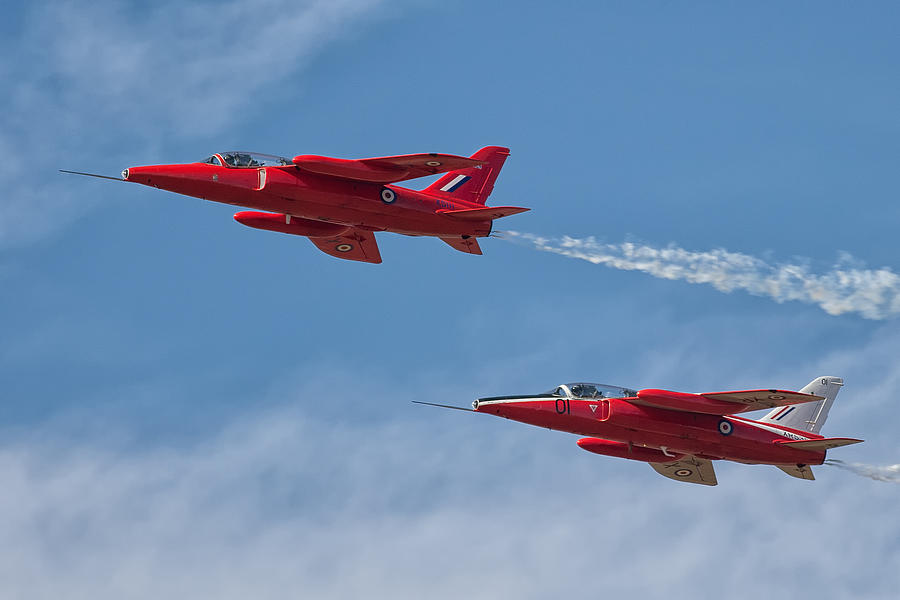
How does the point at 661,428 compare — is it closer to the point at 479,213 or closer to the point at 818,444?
the point at 818,444

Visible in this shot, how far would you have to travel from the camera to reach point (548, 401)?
52.4m

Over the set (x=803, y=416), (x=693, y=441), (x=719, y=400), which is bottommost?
(x=693, y=441)

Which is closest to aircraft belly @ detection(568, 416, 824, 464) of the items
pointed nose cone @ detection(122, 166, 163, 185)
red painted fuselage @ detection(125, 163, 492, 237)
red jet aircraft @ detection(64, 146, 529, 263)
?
red jet aircraft @ detection(64, 146, 529, 263)

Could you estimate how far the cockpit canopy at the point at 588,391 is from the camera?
5291 cm

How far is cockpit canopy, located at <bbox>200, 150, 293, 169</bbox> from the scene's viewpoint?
165 feet

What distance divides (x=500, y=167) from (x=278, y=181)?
10.9 m

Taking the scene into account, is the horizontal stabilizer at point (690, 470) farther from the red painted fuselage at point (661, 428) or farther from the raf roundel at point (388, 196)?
the raf roundel at point (388, 196)

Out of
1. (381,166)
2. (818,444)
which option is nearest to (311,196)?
(381,166)

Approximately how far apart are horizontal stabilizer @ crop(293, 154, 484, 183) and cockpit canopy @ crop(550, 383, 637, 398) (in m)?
9.26

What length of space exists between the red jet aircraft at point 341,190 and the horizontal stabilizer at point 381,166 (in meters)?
0.03

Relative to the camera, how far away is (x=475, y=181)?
2221 inches

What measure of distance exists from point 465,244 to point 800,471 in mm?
15994

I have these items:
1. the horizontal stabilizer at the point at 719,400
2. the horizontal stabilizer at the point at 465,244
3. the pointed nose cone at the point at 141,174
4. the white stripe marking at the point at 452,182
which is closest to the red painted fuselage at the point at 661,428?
the horizontal stabilizer at the point at 719,400

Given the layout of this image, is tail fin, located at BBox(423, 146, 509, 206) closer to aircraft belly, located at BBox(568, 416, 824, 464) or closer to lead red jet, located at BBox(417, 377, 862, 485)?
lead red jet, located at BBox(417, 377, 862, 485)
